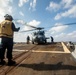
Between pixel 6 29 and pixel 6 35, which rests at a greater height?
pixel 6 29

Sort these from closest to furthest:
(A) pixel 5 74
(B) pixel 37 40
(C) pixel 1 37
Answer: (A) pixel 5 74, (C) pixel 1 37, (B) pixel 37 40

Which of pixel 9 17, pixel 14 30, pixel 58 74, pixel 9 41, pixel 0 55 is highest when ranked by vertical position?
pixel 9 17

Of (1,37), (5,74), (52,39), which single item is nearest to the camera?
(5,74)

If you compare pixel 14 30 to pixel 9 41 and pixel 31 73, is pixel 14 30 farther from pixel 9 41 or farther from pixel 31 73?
pixel 31 73

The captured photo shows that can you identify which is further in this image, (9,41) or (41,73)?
(9,41)

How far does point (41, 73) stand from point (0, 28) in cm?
346

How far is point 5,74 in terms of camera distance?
5.95m

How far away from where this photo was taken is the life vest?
326 inches

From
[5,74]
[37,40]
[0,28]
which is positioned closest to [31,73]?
[5,74]

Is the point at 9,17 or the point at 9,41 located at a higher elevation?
the point at 9,17

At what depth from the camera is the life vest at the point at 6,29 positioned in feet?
27.2

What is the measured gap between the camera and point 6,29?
8.29 metres

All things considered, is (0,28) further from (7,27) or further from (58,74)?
(58,74)

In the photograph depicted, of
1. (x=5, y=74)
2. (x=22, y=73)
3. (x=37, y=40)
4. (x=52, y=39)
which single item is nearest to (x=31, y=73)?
(x=22, y=73)
